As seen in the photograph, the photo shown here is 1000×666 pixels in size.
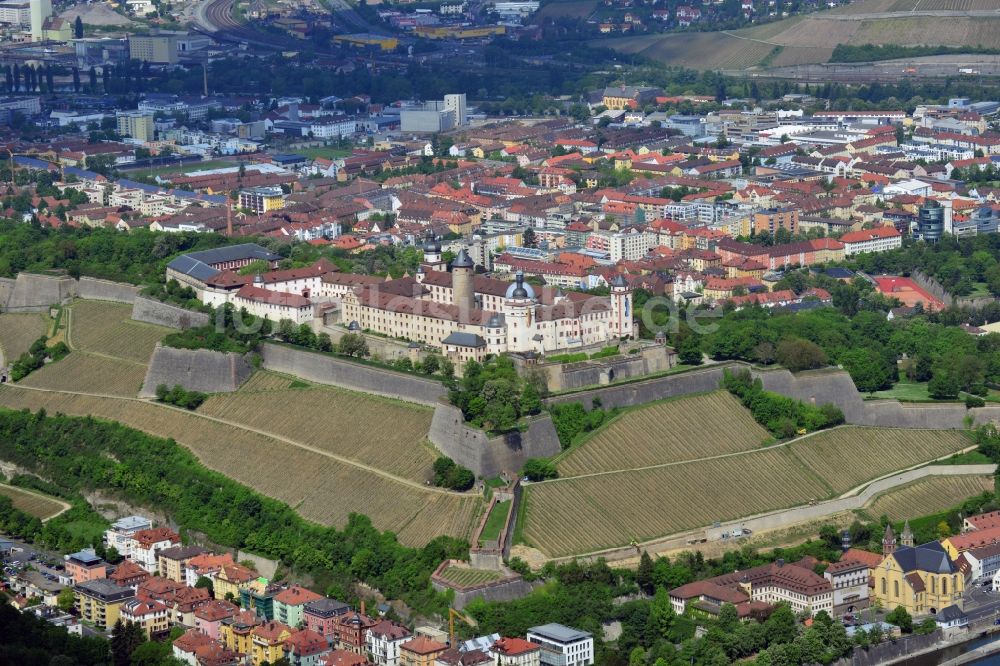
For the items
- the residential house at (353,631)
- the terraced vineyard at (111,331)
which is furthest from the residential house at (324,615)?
the terraced vineyard at (111,331)

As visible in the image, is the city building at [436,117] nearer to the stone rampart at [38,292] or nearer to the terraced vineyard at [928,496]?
the stone rampart at [38,292]

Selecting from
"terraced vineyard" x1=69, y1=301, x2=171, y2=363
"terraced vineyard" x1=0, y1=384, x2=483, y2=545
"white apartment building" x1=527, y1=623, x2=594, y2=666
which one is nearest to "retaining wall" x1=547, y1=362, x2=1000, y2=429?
"terraced vineyard" x1=0, y1=384, x2=483, y2=545

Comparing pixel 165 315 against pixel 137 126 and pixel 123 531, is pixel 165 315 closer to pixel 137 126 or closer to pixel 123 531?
pixel 123 531

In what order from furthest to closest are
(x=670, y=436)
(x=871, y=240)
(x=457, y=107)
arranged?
(x=457, y=107) → (x=871, y=240) → (x=670, y=436)

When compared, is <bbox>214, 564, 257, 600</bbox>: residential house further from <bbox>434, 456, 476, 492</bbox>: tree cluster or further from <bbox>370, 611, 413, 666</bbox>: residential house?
<bbox>434, 456, 476, 492</bbox>: tree cluster

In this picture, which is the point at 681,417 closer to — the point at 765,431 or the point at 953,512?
the point at 765,431

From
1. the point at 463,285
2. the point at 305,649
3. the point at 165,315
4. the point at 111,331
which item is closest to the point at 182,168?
the point at 111,331
